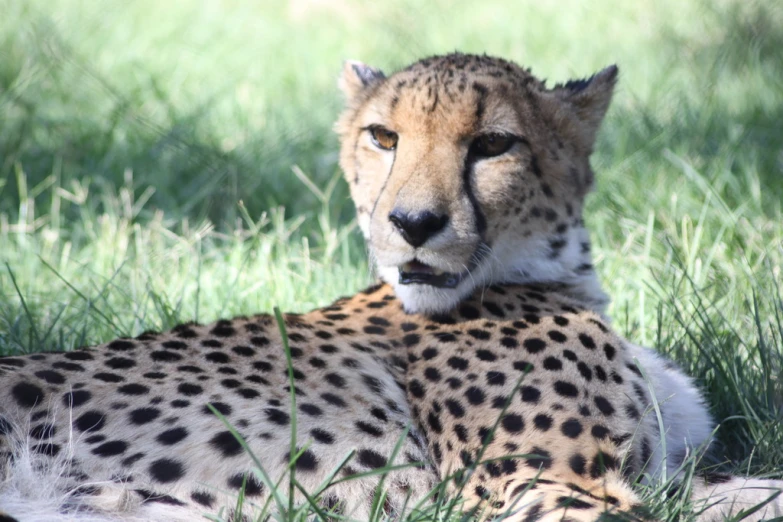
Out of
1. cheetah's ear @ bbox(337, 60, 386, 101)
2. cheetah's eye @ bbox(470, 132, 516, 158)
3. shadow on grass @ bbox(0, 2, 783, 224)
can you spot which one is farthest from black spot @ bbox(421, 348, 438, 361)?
shadow on grass @ bbox(0, 2, 783, 224)

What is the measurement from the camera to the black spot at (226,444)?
1.75 metres

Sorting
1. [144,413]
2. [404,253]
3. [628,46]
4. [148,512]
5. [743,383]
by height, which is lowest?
[148,512]

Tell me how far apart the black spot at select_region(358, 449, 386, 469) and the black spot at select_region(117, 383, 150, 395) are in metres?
0.41

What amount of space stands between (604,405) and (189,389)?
0.77 metres

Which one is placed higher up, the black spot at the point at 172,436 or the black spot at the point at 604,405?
the black spot at the point at 604,405

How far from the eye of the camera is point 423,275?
2053mm

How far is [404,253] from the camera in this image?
2.00 meters

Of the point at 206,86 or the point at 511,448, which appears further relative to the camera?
the point at 206,86

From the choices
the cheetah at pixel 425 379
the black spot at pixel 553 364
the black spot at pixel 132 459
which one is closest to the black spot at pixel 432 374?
the cheetah at pixel 425 379

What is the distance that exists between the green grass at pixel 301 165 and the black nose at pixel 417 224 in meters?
0.65

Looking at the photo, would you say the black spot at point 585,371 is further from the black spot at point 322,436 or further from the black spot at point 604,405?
the black spot at point 322,436

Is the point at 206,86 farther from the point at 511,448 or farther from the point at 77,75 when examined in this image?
the point at 511,448

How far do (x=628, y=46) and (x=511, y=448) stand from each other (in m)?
4.28

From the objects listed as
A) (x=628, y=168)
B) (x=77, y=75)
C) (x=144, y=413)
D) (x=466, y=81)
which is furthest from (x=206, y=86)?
(x=144, y=413)
